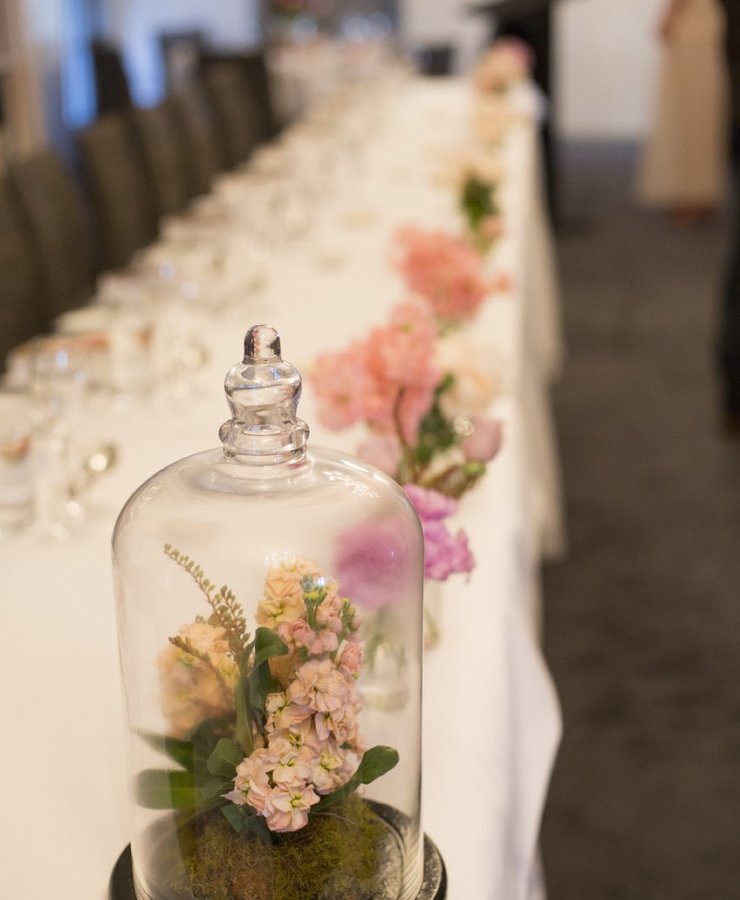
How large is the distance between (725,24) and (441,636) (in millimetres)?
2816

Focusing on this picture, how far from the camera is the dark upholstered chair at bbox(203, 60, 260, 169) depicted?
4672 millimetres

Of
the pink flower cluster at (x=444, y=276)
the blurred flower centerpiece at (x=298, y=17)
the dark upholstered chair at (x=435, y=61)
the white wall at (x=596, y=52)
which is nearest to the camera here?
the pink flower cluster at (x=444, y=276)

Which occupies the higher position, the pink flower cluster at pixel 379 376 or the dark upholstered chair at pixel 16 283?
the pink flower cluster at pixel 379 376

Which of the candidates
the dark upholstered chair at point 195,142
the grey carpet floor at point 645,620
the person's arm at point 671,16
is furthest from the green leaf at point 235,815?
the person's arm at point 671,16

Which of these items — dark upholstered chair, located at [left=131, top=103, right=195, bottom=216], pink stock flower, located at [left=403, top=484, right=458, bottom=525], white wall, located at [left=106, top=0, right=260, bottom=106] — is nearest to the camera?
pink stock flower, located at [left=403, top=484, right=458, bottom=525]

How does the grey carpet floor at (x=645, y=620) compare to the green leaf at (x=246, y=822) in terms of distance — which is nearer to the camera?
the green leaf at (x=246, y=822)

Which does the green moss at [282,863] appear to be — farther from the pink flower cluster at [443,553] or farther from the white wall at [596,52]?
the white wall at [596,52]

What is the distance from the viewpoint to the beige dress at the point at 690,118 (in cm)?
706

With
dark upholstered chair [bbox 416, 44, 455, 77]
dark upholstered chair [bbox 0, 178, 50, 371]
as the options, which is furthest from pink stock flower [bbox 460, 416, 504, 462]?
dark upholstered chair [bbox 416, 44, 455, 77]

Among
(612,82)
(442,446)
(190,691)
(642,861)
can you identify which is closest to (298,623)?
(190,691)

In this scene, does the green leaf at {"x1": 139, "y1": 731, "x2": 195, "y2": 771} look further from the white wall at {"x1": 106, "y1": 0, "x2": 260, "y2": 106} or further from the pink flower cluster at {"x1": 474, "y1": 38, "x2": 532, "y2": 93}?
the white wall at {"x1": 106, "y1": 0, "x2": 260, "y2": 106}

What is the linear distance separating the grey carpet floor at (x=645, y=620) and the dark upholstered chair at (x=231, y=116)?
1500 mm

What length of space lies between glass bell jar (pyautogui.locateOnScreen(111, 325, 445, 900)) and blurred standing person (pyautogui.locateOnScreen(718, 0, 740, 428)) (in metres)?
3.04

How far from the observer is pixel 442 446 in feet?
4.21
